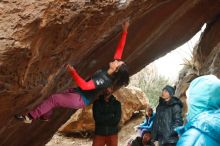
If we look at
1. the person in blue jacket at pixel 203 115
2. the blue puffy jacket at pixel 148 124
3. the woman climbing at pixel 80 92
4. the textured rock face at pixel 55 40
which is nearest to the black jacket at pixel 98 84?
the woman climbing at pixel 80 92

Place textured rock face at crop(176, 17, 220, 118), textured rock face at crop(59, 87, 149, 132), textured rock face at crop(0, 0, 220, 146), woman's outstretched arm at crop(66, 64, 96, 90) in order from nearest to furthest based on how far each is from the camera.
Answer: textured rock face at crop(0, 0, 220, 146), woman's outstretched arm at crop(66, 64, 96, 90), textured rock face at crop(176, 17, 220, 118), textured rock face at crop(59, 87, 149, 132)

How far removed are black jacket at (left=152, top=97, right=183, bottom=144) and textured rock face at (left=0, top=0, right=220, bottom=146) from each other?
49.5 inches

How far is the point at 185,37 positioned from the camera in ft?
30.6

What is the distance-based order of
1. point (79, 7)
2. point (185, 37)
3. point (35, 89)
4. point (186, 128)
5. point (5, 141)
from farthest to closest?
1. point (185, 37)
2. point (5, 141)
3. point (35, 89)
4. point (79, 7)
5. point (186, 128)

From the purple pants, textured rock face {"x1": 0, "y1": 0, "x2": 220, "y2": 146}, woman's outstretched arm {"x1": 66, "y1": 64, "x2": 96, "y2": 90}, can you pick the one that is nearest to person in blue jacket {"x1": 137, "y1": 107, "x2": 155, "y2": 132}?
textured rock face {"x1": 0, "y1": 0, "x2": 220, "y2": 146}

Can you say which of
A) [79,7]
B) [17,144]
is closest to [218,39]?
[17,144]

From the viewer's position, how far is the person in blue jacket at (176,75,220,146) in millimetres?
2436

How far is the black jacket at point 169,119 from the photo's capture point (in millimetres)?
6598

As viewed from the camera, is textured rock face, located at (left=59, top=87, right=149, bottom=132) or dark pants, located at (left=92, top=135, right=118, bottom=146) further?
textured rock face, located at (left=59, top=87, right=149, bottom=132)

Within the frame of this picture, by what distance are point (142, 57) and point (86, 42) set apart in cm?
344

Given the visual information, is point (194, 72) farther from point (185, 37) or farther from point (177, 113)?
point (177, 113)

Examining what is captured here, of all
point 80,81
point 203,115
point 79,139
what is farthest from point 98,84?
point 79,139

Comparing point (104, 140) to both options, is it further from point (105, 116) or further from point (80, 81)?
point (80, 81)

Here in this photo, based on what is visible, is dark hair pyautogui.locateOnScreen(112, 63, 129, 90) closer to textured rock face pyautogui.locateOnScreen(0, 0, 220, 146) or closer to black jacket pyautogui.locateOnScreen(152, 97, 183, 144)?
textured rock face pyautogui.locateOnScreen(0, 0, 220, 146)
